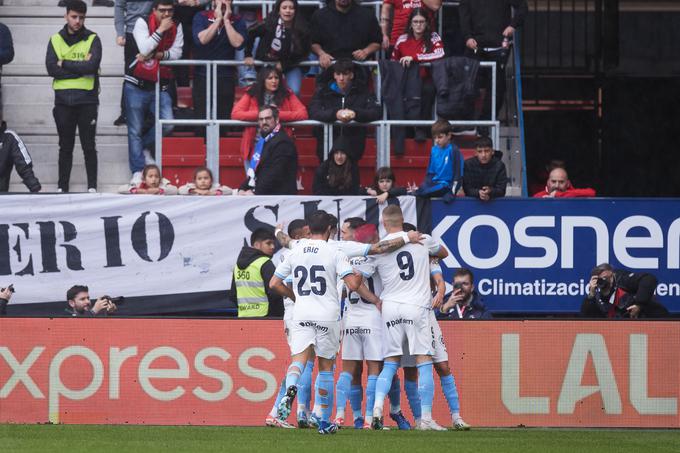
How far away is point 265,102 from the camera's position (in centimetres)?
1584

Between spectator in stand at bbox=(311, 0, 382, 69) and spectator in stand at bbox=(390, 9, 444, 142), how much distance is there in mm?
367

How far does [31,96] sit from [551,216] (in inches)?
273

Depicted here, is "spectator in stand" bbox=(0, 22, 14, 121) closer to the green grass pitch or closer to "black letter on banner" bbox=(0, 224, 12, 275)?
"black letter on banner" bbox=(0, 224, 12, 275)

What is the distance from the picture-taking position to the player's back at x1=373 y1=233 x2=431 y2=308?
12273 millimetres

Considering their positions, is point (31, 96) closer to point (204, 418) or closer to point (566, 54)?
point (204, 418)

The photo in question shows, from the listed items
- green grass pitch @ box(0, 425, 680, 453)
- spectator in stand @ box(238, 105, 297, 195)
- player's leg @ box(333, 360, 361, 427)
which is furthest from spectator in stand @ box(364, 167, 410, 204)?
green grass pitch @ box(0, 425, 680, 453)

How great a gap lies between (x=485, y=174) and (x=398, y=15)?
2.86 m

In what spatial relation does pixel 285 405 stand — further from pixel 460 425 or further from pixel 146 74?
pixel 146 74

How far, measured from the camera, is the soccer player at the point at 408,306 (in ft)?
40.1

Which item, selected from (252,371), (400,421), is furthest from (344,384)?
(252,371)

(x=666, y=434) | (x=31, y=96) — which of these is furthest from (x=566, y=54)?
(x=666, y=434)

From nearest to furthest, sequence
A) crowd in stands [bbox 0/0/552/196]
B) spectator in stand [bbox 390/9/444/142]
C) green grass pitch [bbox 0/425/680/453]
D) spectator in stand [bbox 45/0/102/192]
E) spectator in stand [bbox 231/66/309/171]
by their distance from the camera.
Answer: green grass pitch [bbox 0/425/680/453], crowd in stands [bbox 0/0/552/196], spectator in stand [bbox 231/66/309/171], spectator in stand [bbox 45/0/102/192], spectator in stand [bbox 390/9/444/142]

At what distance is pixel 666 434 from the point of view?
12.9 metres

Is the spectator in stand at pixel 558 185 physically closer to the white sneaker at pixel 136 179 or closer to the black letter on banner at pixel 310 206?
the black letter on banner at pixel 310 206
